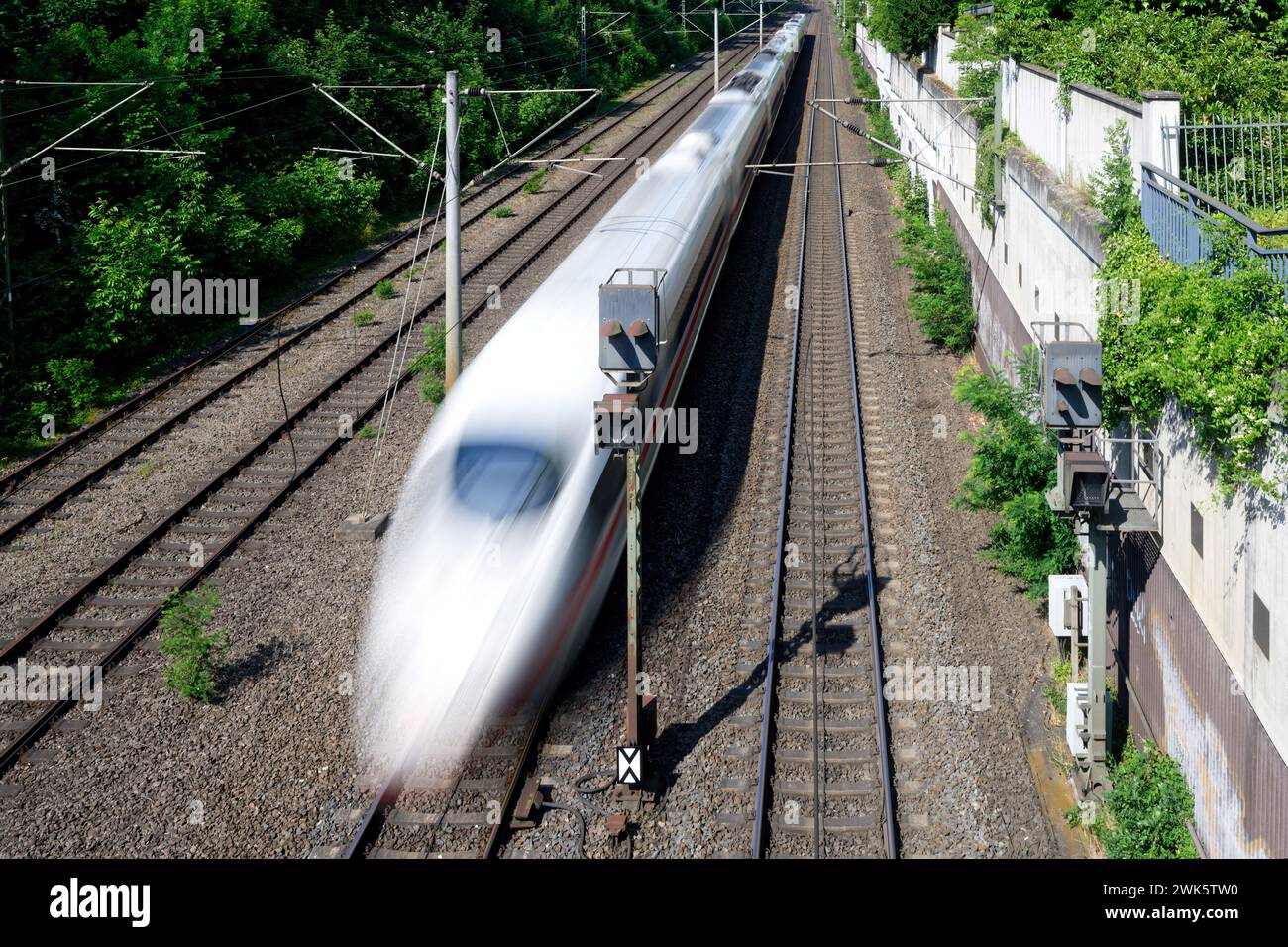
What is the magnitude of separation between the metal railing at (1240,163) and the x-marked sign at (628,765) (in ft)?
25.2

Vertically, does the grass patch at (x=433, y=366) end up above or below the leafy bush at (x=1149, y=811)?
above

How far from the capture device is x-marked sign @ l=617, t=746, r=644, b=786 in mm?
9633

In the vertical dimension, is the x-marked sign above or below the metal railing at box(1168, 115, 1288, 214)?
below

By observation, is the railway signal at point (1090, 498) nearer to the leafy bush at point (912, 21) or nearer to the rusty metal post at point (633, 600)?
A: the rusty metal post at point (633, 600)

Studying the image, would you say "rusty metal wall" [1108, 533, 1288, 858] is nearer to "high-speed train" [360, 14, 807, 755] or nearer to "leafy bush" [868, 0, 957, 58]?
"high-speed train" [360, 14, 807, 755]

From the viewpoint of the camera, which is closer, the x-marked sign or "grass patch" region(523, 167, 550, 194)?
the x-marked sign

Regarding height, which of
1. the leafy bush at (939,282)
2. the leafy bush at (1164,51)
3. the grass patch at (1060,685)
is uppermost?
the leafy bush at (1164,51)

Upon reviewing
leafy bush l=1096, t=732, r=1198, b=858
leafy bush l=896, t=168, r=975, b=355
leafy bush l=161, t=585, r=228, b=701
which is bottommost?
leafy bush l=1096, t=732, r=1198, b=858

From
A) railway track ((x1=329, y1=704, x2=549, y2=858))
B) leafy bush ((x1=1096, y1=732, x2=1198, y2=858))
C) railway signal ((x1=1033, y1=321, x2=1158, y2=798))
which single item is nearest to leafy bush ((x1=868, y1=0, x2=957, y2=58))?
railway signal ((x1=1033, y1=321, x2=1158, y2=798))

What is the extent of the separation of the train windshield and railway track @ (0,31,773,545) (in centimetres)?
729

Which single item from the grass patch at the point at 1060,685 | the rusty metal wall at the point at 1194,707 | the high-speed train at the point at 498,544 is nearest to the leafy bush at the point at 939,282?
the high-speed train at the point at 498,544

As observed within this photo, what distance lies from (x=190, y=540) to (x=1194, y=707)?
450 inches

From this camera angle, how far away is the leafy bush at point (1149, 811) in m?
9.10
